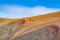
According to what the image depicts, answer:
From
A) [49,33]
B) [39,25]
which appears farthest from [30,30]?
[49,33]

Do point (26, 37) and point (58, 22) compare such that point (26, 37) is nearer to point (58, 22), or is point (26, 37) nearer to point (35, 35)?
point (35, 35)

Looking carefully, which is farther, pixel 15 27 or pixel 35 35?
pixel 15 27

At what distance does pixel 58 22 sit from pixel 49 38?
4.80 ft

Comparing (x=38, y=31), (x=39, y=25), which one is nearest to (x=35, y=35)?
(x=38, y=31)

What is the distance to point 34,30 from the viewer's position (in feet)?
50.1

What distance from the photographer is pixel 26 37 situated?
1490 centimetres

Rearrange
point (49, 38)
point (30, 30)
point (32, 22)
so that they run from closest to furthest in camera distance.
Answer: point (49, 38), point (30, 30), point (32, 22)

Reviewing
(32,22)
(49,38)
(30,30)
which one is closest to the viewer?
(49,38)

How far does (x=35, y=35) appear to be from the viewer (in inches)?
582

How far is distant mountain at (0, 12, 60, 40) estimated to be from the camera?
47.4 feet

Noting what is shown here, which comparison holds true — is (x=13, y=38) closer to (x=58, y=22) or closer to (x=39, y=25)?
(x=39, y=25)

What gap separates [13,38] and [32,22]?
2.11 meters

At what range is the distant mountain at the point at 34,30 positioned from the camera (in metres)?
14.4

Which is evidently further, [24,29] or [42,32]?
[24,29]
